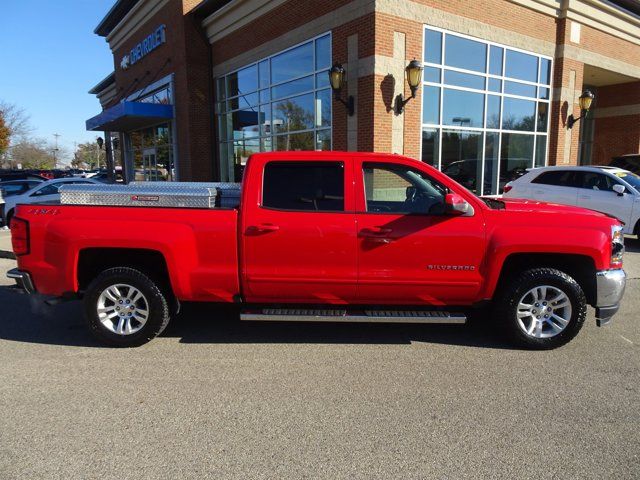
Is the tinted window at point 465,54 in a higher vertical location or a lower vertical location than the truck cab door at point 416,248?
higher

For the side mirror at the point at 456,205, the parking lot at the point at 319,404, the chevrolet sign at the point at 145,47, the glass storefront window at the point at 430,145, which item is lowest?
the parking lot at the point at 319,404

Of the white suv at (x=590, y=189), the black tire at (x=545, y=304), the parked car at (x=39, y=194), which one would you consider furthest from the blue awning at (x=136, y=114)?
the black tire at (x=545, y=304)

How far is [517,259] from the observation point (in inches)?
170

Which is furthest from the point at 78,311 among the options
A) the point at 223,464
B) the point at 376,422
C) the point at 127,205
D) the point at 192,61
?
the point at 192,61

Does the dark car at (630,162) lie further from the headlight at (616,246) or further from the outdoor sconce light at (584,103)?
the headlight at (616,246)

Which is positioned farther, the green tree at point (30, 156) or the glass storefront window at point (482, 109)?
the green tree at point (30, 156)

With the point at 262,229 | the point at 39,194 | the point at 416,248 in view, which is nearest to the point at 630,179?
the point at 416,248

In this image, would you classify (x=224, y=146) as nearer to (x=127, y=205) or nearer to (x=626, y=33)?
(x=127, y=205)

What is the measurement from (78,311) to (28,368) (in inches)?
67.6

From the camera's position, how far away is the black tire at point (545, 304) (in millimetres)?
4141

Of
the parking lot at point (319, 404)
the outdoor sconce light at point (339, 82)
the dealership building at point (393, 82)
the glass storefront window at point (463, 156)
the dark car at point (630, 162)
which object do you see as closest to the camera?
the parking lot at point (319, 404)

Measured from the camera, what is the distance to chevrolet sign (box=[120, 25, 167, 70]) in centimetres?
1895

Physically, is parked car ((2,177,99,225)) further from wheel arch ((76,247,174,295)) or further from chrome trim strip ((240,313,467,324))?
chrome trim strip ((240,313,467,324))

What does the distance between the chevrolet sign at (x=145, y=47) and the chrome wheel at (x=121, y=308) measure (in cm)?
1737
